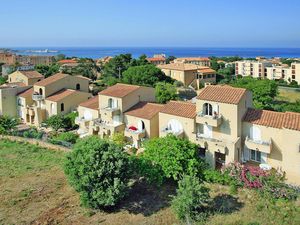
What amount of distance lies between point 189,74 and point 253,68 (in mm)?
39723

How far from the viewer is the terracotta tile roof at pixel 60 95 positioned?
2012 inches

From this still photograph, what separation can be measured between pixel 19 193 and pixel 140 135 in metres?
14.1

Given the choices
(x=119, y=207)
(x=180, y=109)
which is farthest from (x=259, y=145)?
(x=119, y=207)

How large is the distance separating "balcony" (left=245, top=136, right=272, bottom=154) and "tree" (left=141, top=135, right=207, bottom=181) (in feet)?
14.9

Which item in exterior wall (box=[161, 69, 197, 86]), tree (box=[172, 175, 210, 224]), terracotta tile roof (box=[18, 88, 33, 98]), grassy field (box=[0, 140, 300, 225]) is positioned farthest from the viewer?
exterior wall (box=[161, 69, 197, 86])

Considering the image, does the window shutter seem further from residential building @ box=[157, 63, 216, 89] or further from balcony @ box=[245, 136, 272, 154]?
residential building @ box=[157, 63, 216, 89]

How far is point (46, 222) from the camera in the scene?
24969mm

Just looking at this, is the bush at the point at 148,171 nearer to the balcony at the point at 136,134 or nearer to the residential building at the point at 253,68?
the balcony at the point at 136,134

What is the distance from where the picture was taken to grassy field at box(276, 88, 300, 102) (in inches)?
3272

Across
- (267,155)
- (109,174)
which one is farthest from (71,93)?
(267,155)

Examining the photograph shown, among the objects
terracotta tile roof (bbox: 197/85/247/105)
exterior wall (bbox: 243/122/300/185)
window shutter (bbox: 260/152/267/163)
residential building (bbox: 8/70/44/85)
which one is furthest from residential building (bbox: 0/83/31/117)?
window shutter (bbox: 260/152/267/163)

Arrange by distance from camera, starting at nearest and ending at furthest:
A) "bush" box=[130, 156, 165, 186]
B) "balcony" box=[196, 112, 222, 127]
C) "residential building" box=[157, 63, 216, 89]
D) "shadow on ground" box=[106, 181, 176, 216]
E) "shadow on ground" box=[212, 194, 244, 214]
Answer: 1. "shadow on ground" box=[212, 194, 244, 214]
2. "shadow on ground" box=[106, 181, 176, 216]
3. "bush" box=[130, 156, 165, 186]
4. "balcony" box=[196, 112, 222, 127]
5. "residential building" box=[157, 63, 216, 89]

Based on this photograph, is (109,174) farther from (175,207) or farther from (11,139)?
(11,139)

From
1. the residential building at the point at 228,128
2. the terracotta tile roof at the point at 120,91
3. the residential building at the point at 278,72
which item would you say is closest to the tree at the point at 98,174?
the residential building at the point at 228,128
